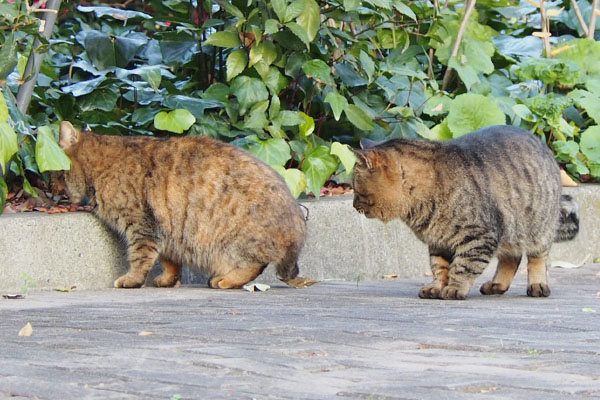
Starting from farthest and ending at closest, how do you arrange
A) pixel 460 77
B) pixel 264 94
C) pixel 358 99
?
pixel 460 77 < pixel 358 99 < pixel 264 94

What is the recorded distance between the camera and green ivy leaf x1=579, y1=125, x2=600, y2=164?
895cm

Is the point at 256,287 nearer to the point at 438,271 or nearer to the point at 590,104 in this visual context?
the point at 438,271

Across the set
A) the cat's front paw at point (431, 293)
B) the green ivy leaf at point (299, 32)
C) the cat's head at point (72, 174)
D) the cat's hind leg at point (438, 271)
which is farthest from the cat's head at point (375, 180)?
the cat's head at point (72, 174)

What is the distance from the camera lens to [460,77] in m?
8.96

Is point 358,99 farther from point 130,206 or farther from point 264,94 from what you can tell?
point 130,206

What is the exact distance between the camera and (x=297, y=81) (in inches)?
308

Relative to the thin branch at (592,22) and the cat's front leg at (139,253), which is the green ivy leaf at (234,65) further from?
the thin branch at (592,22)

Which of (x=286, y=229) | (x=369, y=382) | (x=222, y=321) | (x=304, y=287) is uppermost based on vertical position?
(x=369, y=382)

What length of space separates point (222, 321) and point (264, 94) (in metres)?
3.11

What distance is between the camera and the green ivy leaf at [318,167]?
24.0ft

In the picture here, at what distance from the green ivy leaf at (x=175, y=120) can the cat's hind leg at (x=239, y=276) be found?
1.15 metres

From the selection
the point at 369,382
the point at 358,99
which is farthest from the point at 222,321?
the point at 358,99

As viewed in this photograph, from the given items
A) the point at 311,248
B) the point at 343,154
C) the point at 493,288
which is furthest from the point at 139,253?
the point at 493,288

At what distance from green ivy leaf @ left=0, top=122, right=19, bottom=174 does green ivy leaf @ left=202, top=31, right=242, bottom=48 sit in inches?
71.9
